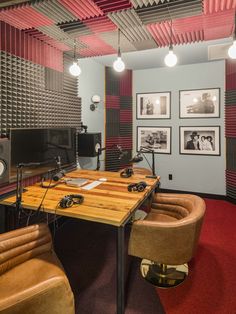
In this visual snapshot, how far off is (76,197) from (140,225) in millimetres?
647

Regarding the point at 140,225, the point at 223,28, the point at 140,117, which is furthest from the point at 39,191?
the point at 140,117

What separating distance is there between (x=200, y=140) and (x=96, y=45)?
2.86 meters

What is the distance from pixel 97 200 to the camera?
215cm

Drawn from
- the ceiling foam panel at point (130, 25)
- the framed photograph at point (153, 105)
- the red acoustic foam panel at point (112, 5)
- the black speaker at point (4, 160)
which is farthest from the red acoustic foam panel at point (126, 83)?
the black speaker at point (4, 160)

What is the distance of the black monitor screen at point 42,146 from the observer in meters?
2.51

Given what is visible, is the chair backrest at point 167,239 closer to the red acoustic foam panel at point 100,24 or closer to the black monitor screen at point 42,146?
the black monitor screen at point 42,146

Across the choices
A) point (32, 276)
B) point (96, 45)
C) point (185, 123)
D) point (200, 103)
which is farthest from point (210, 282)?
point (200, 103)

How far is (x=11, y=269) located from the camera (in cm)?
166

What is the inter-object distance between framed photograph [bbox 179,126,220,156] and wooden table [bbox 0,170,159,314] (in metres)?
2.40

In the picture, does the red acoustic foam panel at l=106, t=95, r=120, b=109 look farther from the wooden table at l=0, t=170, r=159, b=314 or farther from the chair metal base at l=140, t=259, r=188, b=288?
the chair metal base at l=140, t=259, r=188, b=288

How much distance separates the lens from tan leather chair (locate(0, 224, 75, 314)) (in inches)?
48.1

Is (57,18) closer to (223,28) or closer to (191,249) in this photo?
(223,28)

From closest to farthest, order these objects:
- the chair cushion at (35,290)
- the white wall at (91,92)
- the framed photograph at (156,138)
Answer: the chair cushion at (35,290)
the white wall at (91,92)
the framed photograph at (156,138)

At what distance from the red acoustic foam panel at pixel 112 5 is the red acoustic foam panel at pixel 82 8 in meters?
0.05
